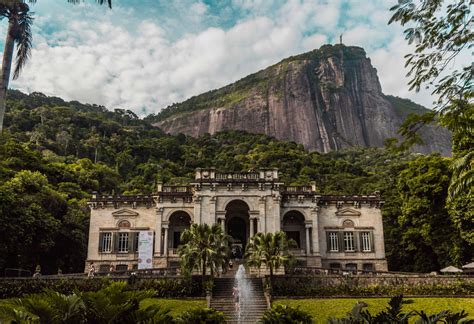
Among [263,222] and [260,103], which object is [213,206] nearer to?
[263,222]

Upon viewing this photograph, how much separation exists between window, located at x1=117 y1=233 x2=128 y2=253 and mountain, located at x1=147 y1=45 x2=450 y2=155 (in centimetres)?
11100

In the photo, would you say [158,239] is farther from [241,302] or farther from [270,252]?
[241,302]

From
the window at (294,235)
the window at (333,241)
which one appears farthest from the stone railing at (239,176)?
the window at (333,241)

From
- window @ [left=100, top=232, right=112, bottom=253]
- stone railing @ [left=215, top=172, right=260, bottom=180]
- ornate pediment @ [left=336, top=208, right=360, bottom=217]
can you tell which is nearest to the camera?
stone railing @ [left=215, top=172, right=260, bottom=180]

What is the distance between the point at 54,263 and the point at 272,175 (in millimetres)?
21170

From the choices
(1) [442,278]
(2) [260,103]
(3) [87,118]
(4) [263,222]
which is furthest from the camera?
(2) [260,103]

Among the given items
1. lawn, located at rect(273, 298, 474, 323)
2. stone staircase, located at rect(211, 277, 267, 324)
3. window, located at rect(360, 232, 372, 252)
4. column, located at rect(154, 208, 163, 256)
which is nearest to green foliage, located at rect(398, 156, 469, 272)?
window, located at rect(360, 232, 372, 252)

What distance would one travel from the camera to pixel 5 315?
25.4ft

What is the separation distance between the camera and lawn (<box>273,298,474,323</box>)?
23250 mm

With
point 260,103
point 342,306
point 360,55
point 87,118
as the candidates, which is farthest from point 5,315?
point 360,55

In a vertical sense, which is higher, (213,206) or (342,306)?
(213,206)

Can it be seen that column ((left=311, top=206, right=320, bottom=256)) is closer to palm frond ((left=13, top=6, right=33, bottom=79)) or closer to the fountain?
the fountain

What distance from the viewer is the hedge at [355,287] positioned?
26547mm

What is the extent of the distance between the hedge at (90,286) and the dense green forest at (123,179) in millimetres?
5555
